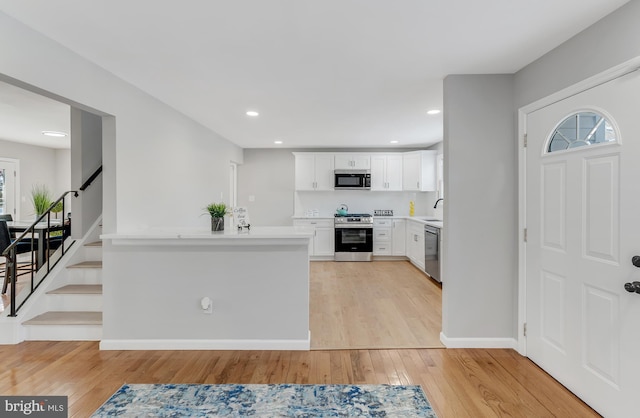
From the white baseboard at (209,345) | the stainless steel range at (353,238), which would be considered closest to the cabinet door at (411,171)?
the stainless steel range at (353,238)

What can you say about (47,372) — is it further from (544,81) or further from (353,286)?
(544,81)

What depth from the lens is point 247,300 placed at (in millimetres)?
2744

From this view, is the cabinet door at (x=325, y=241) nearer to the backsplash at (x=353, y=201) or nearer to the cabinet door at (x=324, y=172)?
the backsplash at (x=353, y=201)

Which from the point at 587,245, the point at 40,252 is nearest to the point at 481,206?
the point at 587,245

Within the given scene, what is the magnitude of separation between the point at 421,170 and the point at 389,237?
4.83 feet

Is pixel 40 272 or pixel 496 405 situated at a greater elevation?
pixel 40 272

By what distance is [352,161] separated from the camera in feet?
21.3

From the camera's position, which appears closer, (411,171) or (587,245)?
(587,245)

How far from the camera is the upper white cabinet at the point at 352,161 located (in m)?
6.48

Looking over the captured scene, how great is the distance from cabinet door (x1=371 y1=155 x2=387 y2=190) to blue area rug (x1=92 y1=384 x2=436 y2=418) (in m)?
4.71

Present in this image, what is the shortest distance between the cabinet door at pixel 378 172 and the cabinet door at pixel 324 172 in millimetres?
848

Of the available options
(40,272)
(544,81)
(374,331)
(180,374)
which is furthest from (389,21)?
(40,272)

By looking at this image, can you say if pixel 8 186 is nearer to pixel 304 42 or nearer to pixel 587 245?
pixel 304 42

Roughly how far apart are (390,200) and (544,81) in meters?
4.57
